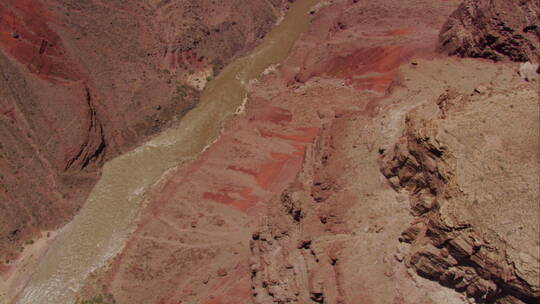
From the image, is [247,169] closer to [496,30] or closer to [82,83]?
[82,83]

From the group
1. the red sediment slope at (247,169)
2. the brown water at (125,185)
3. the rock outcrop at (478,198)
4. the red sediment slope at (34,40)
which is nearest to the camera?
the rock outcrop at (478,198)

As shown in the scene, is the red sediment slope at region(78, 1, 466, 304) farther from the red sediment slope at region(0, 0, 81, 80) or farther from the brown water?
the red sediment slope at region(0, 0, 81, 80)

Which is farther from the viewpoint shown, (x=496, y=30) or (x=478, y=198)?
(x=496, y=30)

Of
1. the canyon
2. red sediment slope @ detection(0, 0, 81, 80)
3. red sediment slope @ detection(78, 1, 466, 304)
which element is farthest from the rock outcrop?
red sediment slope @ detection(0, 0, 81, 80)

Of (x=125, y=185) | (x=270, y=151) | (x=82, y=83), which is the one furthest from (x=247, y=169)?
(x=82, y=83)

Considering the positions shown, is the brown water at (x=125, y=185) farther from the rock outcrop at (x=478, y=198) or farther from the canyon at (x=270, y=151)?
the rock outcrop at (x=478, y=198)

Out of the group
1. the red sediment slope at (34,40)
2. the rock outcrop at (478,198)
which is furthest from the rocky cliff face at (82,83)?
the rock outcrop at (478,198)
